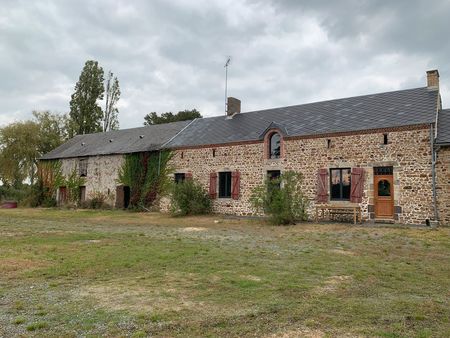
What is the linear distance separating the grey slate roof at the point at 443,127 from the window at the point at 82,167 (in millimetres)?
22376

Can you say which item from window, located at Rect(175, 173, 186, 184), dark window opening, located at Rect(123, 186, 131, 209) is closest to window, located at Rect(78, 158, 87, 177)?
dark window opening, located at Rect(123, 186, 131, 209)

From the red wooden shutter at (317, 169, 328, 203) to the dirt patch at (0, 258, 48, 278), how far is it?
482 inches

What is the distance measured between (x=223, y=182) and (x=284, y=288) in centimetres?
1447

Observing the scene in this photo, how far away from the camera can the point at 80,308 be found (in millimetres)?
4434

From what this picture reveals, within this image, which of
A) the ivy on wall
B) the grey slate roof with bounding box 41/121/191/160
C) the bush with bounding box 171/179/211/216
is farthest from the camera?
the grey slate roof with bounding box 41/121/191/160

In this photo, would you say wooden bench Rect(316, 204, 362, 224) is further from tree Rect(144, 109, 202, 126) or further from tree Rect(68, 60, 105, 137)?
tree Rect(68, 60, 105, 137)

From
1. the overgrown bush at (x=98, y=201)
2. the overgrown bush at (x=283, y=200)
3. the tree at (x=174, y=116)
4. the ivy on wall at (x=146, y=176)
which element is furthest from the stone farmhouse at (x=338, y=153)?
the tree at (x=174, y=116)

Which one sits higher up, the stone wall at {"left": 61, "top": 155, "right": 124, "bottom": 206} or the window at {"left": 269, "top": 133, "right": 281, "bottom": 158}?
the window at {"left": 269, "top": 133, "right": 281, "bottom": 158}

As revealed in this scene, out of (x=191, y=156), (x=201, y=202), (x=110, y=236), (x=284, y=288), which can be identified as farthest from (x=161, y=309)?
(x=191, y=156)

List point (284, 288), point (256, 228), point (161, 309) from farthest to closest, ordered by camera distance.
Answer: point (256, 228)
point (284, 288)
point (161, 309)

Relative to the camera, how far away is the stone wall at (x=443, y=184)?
44.5 ft

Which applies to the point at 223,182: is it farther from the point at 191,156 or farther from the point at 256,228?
the point at 256,228

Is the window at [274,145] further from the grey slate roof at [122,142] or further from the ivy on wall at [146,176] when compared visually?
the grey slate roof at [122,142]

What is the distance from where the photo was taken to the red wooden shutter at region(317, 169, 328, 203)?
16.3m
